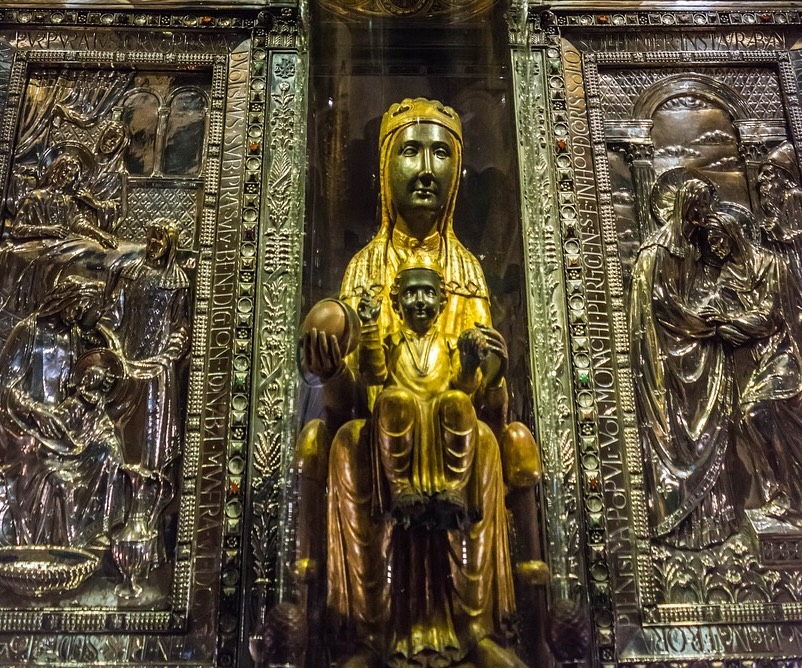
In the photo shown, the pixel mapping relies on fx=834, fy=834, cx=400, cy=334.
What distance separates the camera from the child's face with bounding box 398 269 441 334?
441cm

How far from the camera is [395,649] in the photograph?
12.6 ft

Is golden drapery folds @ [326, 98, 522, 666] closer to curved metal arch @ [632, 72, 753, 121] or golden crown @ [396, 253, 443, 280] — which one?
golden crown @ [396, 253, 443, 280]

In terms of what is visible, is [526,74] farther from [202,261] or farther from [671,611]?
[671,611]

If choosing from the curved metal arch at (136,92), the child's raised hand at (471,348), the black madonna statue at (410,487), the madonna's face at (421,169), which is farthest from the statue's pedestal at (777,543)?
the curved metal arch at (136,92)

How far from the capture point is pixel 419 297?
173 inches

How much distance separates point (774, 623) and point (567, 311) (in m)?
2.07

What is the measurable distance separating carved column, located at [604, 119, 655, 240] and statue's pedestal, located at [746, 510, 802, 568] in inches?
77.7

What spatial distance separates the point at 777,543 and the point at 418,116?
3271 mm

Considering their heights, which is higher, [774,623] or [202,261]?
[202,261]

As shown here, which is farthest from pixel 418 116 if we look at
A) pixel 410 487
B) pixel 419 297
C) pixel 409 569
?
pixel 409 569

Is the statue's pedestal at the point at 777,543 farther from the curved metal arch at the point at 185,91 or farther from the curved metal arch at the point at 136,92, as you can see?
the curved metal arch at the point at 136,92

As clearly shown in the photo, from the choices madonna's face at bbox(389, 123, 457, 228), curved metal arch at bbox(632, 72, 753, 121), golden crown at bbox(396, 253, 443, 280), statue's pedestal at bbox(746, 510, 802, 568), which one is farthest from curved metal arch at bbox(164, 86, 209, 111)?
statue's pedestal at bbox(746, 510, 802, 568)

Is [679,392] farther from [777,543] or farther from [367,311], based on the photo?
[367,311]

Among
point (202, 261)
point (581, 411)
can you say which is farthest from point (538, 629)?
point (202, 261)
